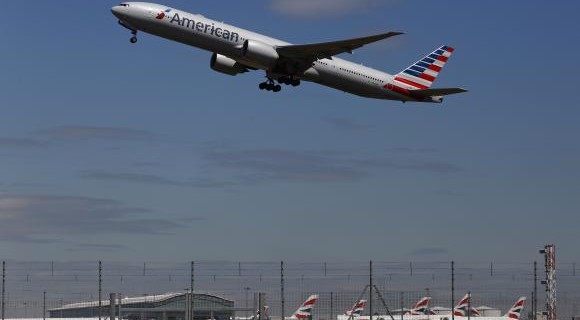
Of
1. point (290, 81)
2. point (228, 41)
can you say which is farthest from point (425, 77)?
point (228, 41)

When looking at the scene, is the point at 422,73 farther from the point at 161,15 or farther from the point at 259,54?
the point at 161,15

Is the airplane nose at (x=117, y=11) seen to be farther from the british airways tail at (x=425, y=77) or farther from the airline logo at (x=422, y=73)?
the british airways tail at (x=425, y=77)

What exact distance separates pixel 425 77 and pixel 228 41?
66.8 ft

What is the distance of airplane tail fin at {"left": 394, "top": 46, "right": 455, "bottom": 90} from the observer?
75.9 meters

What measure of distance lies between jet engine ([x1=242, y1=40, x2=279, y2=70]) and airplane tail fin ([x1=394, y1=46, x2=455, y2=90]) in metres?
10.1

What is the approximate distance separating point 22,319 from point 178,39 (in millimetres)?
23855

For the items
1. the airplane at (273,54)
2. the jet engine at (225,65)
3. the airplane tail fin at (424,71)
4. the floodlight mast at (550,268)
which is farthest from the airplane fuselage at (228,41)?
the floodlight mast at (550,268)

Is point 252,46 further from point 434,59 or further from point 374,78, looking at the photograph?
point 434,59

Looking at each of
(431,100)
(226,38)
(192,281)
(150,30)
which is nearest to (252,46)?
(226,38)

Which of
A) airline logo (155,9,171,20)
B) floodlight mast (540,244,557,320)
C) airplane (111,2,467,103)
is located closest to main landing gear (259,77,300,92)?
airplane (111,2,467,103)

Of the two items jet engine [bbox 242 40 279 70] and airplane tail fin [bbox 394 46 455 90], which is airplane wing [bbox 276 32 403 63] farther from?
airplane tail fin [bbox 394 46 455 90]

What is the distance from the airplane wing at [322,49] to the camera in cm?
6688

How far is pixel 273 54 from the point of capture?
68875 mm

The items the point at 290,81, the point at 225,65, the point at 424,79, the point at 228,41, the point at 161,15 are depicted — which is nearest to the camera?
the point at 161,15
